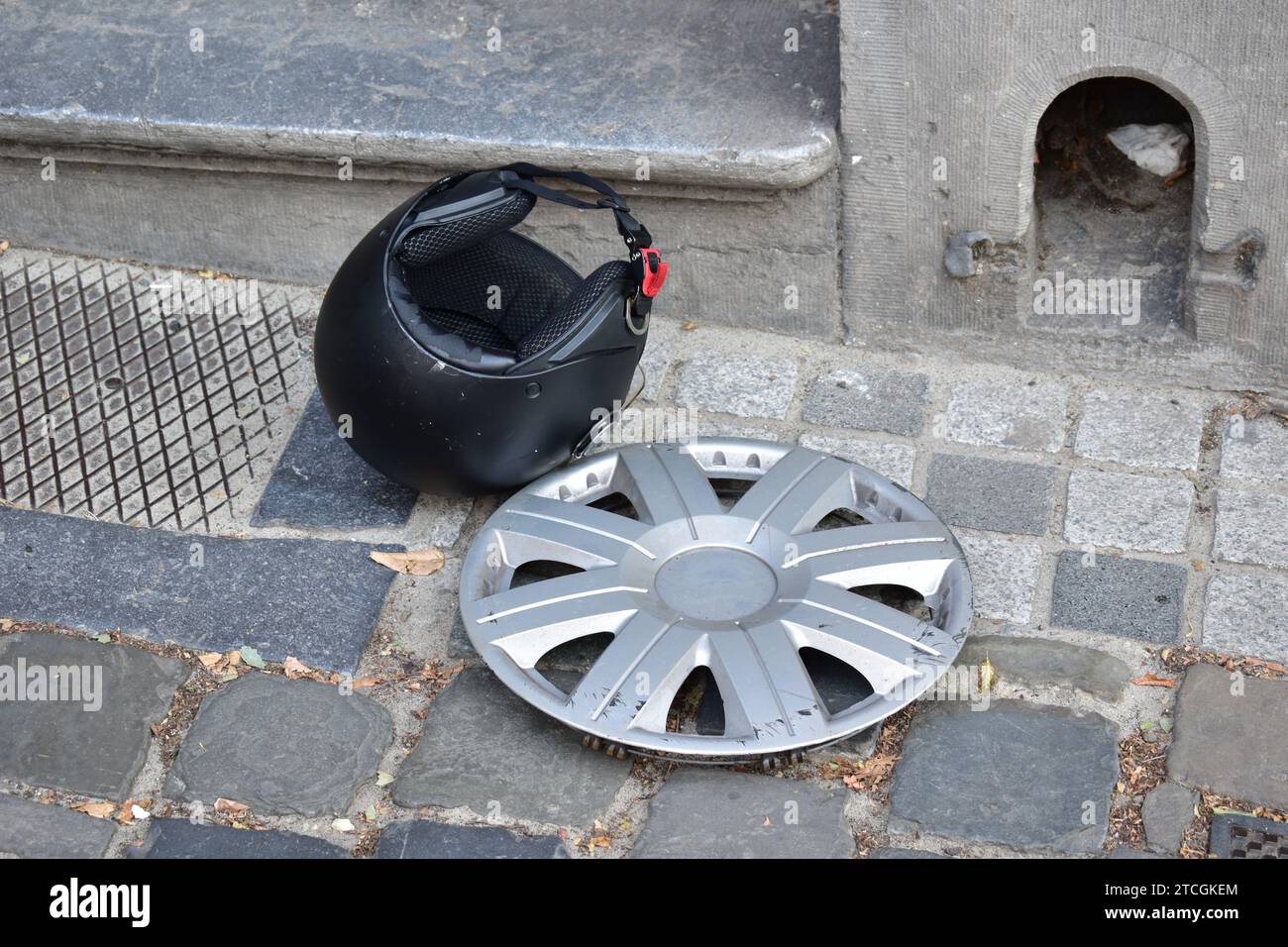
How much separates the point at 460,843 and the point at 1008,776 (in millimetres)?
949

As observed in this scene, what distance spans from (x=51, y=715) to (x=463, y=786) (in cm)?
80

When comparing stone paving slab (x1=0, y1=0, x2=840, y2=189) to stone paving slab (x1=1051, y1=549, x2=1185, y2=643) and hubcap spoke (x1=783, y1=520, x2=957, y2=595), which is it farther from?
stone paving slab (x1=1051, y1=549, x2=1185, y2=643)

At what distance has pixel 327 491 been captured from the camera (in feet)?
10.4

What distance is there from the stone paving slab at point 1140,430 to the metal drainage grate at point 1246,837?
3.16 feet

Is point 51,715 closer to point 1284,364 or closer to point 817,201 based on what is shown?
point 817,201

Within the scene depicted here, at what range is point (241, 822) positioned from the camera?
2.49 metres

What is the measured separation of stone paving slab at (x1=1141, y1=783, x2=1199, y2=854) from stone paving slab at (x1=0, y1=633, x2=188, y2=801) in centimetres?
175

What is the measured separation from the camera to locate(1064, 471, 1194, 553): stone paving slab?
9.84 ft

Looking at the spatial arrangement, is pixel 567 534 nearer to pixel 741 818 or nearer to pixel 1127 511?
pixel 741 818

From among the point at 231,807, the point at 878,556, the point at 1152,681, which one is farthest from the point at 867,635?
the point at 231,807

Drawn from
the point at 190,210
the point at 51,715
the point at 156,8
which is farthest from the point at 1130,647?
the point at 156,8

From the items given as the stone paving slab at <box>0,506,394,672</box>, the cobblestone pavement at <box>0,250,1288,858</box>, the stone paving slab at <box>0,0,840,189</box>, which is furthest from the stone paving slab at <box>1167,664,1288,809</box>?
the stone paving slab at <box>0,506,394,672</box>

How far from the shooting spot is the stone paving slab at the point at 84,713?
2586 millimetres

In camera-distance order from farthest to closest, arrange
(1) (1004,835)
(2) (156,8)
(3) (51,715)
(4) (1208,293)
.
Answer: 1. (2) (156,8)
2. (4) (1208,293)
3. (3) (51,715)
4. (1) (1004,835)
